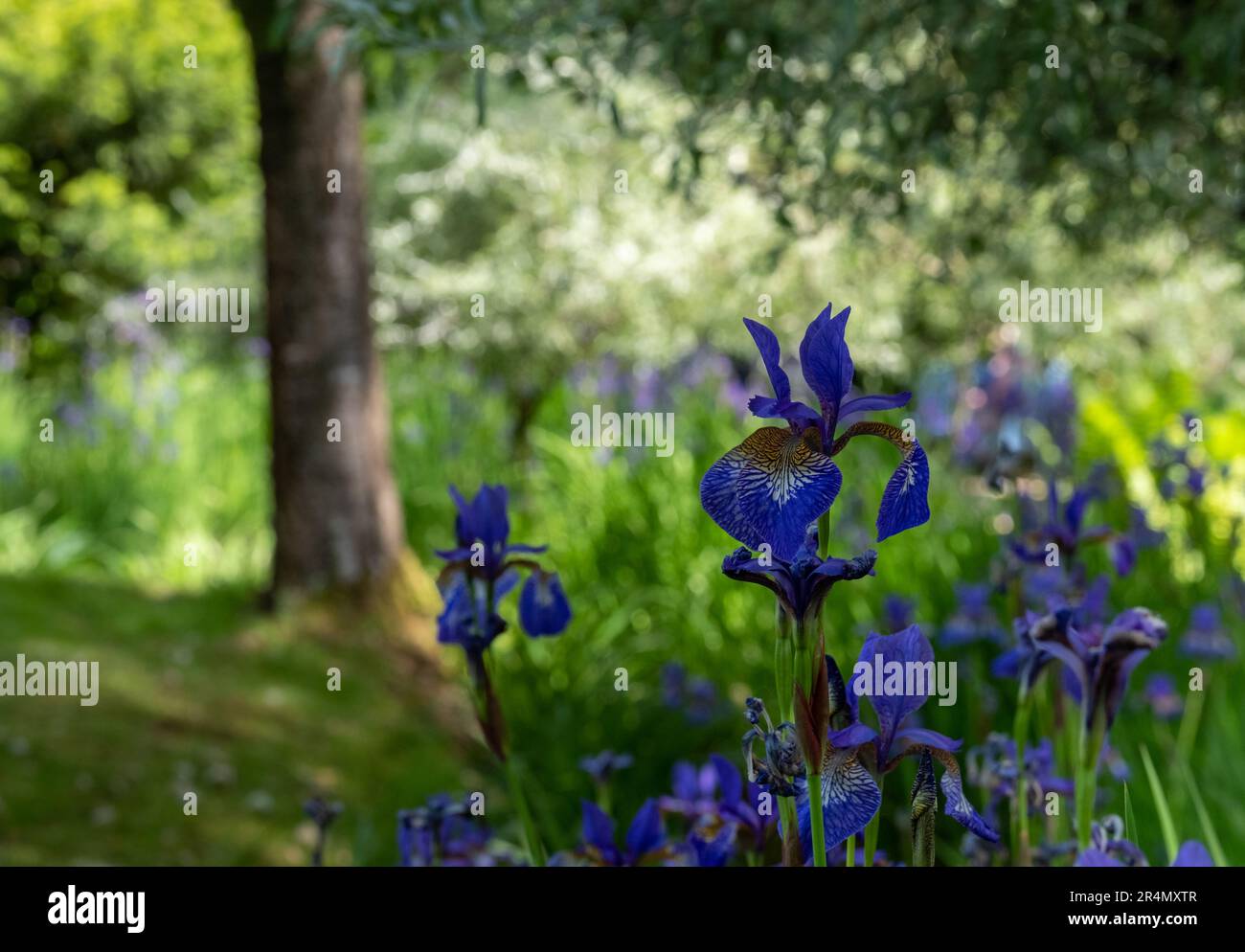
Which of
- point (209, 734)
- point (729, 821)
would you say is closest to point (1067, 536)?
point (729, 821)

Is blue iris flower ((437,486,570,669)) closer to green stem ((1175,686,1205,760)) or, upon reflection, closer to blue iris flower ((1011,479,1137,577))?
blue iris flower ((1011,479,1137,577))

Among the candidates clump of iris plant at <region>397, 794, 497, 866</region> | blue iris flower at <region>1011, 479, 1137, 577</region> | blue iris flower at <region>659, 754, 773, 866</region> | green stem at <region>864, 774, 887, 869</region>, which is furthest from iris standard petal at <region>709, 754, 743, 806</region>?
blue iris flower at <region>1011, 479, 1137, 577</region>

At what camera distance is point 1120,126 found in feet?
11.8

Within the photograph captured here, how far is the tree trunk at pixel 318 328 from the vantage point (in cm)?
559

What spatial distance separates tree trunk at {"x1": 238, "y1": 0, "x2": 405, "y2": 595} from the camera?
5586 mm

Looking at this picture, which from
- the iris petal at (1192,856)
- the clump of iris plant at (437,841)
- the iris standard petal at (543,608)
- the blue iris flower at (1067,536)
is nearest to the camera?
the iris petal at (1192,856)

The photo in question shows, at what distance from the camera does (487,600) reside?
1699 millimetres

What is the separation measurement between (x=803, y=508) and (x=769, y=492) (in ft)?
0.11

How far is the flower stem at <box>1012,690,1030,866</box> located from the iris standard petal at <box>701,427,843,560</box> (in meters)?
0.68

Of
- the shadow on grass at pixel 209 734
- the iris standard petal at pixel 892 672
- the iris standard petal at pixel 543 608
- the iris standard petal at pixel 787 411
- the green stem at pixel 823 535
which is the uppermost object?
the iris standard petal at pixel 787 411

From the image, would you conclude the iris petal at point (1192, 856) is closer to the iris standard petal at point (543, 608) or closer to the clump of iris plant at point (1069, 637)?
the clump of iris plant at point (1069, 637)

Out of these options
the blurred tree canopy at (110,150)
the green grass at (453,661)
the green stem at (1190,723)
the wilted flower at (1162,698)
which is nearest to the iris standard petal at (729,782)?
the green grass at (453,661)

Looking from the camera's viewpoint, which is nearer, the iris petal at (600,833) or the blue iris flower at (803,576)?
the blue iris flower at (803,576)
